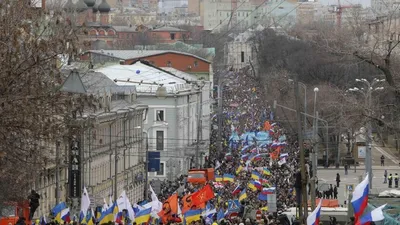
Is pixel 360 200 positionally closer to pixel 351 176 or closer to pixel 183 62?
pixel 351 176

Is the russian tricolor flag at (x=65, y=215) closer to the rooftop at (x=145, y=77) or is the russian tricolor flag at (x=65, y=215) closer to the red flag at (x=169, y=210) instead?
the red flag at (x=169, y=210)

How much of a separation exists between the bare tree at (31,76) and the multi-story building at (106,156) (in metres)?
16.9

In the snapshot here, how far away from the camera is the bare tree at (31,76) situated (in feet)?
75.3

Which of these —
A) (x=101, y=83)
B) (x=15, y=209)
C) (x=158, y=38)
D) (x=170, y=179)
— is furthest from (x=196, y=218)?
(x=158, y=38)

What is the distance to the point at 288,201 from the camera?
4388 centimetres

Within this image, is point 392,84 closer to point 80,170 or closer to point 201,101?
point 80,170

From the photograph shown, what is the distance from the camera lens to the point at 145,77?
7725 centimetres

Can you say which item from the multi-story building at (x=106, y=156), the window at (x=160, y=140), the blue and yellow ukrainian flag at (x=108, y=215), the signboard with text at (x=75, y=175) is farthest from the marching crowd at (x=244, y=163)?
the signboard with text at (x=75, y=175)

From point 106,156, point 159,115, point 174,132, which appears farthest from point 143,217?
point 174,132

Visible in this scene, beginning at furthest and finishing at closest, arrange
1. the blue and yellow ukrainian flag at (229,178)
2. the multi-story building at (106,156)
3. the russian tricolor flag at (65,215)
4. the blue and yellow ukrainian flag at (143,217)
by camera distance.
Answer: the blue and yellow ukrainian flag at (229,178)
the multi-story building at (106,156)
the blue and yellow ukrainian flag at (143,217)
the russian tricolor flag at (65,215)

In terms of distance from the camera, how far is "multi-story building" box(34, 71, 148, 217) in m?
44.9

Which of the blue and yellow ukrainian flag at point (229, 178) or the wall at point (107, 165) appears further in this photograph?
the blue and yellow ukrainian flag at point (229, 178)

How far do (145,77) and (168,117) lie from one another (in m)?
3.69

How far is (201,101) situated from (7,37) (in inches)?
2532
